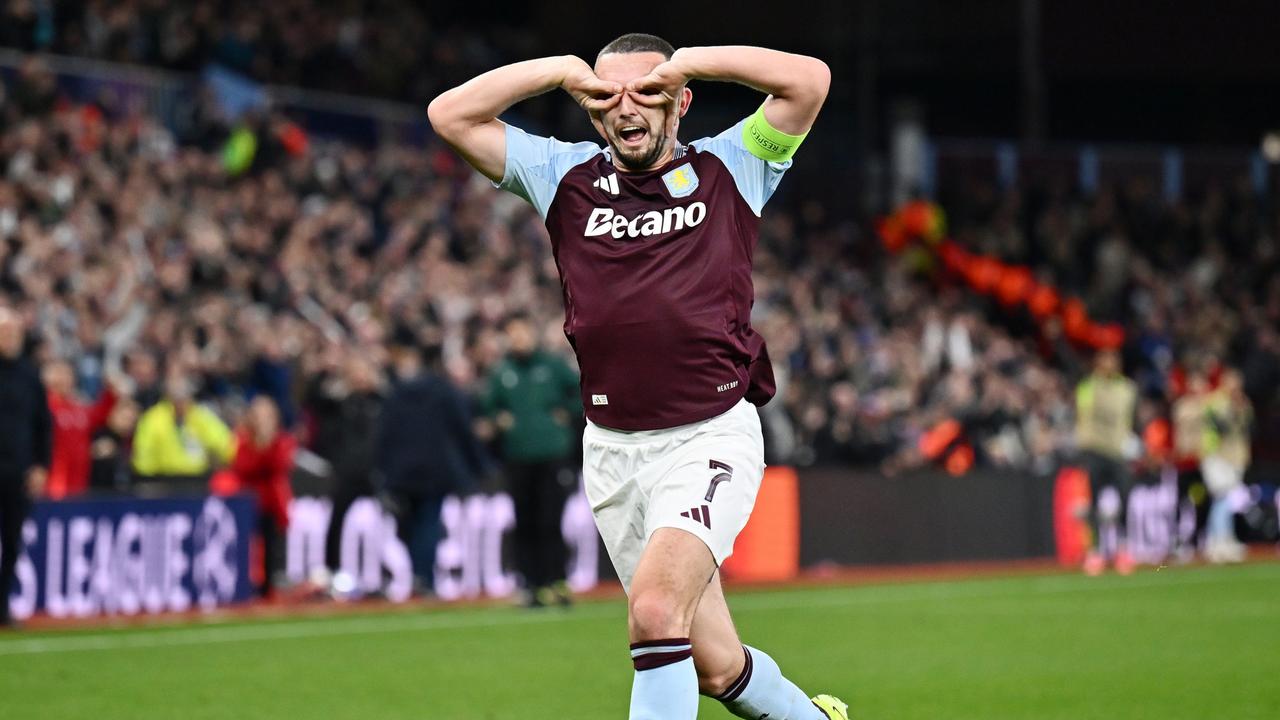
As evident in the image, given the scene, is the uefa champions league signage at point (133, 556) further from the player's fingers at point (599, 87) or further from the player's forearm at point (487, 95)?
the player's fingers at point (599, 87)

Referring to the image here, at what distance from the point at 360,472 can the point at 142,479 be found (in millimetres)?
1773

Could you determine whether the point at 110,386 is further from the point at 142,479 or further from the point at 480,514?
the point at 480,514

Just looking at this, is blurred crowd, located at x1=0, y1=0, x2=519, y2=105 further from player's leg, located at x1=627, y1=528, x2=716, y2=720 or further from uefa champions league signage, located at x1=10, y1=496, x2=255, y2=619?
player's leg, located at x1=627, y1=528, x2=716, y2=720

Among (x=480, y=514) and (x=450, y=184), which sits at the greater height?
(x=450, y=184)

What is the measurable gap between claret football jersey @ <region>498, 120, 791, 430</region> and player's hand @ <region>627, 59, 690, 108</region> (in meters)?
0.29

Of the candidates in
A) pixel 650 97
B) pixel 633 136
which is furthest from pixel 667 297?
pixel 650 97

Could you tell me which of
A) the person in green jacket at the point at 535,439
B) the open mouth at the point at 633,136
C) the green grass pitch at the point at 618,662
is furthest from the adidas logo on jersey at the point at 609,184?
the person in green jacket at the point at 535,439

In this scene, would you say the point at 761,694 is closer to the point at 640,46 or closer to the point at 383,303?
the point at 640,46

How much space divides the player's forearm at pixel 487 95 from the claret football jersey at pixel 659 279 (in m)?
0.29

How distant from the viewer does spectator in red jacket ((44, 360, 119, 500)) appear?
16188 mm

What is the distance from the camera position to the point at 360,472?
56.3ft

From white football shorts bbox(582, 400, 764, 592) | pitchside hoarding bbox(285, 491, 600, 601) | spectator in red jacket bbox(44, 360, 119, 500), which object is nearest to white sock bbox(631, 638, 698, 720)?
white football shorts bbox(582, 400, 764, 592)

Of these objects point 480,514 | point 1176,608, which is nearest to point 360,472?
point 480,514

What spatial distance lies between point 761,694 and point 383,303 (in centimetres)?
1412
